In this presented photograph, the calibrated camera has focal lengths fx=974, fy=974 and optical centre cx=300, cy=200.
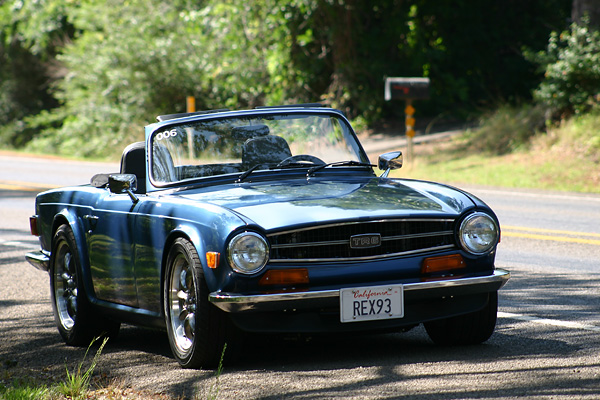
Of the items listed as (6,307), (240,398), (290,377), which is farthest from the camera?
(6,307)

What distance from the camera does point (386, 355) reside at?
5.68 m

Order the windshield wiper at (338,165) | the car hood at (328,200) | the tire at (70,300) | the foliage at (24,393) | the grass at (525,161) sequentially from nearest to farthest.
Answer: the foliage at (24,393) → the car hood at (328,200) → the windshield wiper at (338,165) → the tire at (70,300) → the grass at (525,161)

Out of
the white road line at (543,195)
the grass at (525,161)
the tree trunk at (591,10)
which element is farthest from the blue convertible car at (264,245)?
the tree trunk at (591,10)

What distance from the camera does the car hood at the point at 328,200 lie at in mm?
5320

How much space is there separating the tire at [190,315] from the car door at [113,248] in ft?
1.85

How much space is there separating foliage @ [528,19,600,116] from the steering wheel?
15.5 metres

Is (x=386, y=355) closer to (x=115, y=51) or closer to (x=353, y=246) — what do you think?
(x=353, y=246)

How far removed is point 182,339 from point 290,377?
77cm

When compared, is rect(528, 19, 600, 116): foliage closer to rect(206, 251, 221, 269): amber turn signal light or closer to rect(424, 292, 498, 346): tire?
rect(424, 292, 498, 346): tire

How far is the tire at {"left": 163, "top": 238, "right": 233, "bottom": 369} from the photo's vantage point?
5270mm

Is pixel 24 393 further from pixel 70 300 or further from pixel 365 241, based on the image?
pixel 70 300

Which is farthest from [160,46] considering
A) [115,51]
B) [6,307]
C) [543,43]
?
[6,307]

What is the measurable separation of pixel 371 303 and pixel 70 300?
8.61 ft

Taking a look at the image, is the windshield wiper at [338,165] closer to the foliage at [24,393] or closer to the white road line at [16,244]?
the foliage at [24,393]
